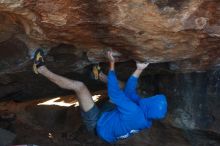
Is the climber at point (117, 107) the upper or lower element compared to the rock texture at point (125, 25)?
lower

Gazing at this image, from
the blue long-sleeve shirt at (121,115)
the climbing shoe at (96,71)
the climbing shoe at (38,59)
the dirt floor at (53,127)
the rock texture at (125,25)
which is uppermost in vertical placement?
the rock texture at (125,25)

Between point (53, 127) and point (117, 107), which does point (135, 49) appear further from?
point (53, 127)

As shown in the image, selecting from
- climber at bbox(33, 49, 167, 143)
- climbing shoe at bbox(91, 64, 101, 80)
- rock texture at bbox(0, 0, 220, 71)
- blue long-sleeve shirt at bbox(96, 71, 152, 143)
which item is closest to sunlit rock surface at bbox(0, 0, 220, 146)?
rock texture at bbox(0, 0, 220, 71)

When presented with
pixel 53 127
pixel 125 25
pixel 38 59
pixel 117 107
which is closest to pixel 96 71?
pixel 117 107

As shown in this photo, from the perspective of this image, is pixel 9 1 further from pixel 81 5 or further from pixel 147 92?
pixel 147 92

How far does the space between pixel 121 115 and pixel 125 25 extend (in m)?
1.46

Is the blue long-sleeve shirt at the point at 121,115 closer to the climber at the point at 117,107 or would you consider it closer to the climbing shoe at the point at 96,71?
the climber at the point at 117,107

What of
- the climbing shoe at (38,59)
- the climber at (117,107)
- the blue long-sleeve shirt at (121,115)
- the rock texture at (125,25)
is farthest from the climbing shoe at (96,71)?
the climbing shoe at (38,59)

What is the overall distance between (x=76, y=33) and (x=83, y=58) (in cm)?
94

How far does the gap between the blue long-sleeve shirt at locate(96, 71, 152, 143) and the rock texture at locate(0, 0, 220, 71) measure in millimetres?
434

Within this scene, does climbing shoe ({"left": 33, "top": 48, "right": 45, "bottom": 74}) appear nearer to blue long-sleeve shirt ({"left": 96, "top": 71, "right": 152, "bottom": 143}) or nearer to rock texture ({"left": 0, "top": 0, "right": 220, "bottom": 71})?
rock texture ({"left": 0, "top": 0, "right": 220, "bottom": 71})

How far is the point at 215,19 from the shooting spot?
15.9 feet

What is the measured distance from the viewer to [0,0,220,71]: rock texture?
14.9 ft

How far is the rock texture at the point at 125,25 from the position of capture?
179 inches
